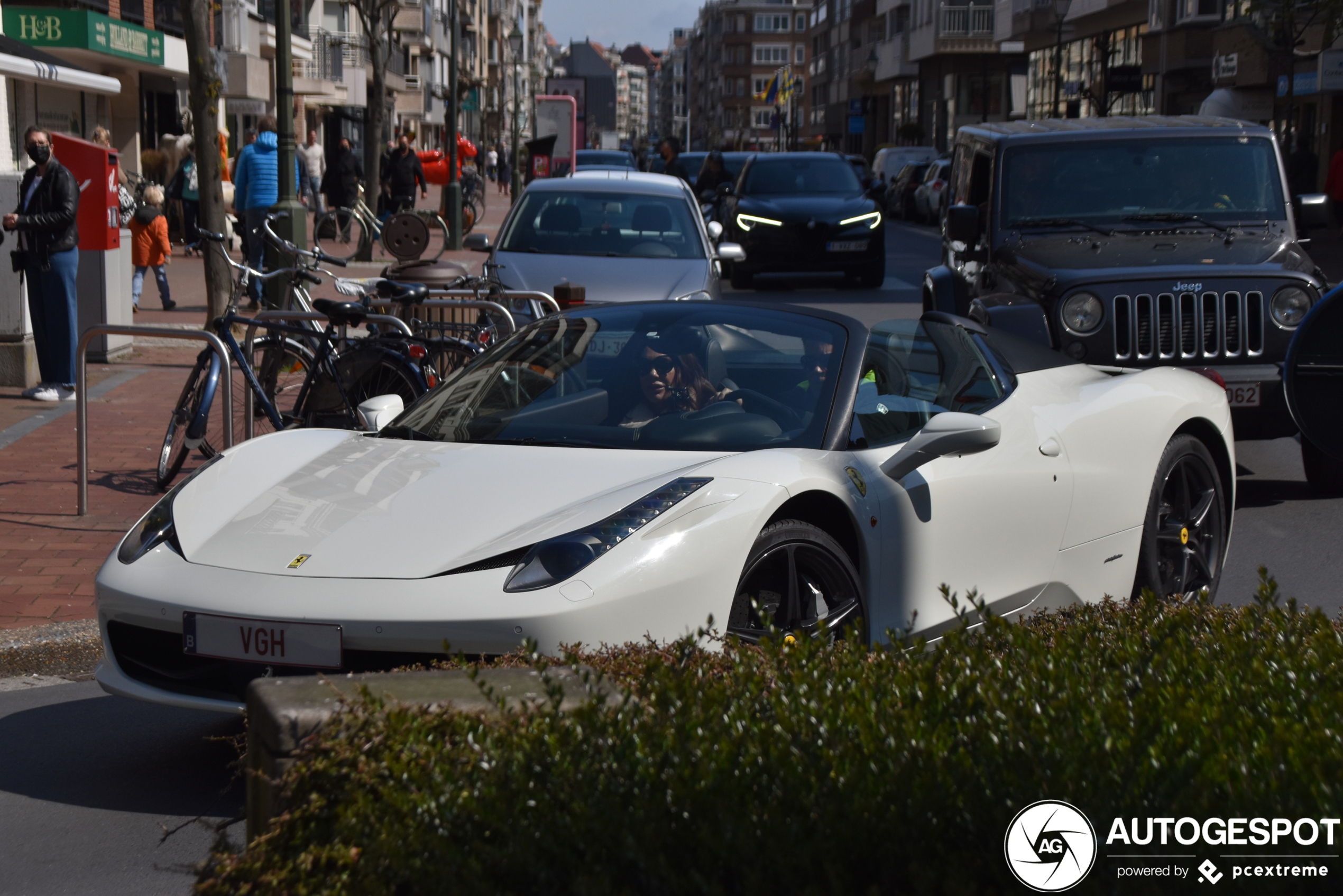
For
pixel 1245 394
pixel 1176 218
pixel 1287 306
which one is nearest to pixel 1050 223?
pixel 1176 218

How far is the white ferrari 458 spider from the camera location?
3893 mm

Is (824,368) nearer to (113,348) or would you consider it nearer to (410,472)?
(410,472)

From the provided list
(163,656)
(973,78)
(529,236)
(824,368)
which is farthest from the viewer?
(973,78)

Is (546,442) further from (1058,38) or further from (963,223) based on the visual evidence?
(1058,38)

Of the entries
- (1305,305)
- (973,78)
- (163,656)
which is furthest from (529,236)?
(973,78)

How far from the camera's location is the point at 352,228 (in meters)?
30.9

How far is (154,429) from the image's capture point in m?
9.77

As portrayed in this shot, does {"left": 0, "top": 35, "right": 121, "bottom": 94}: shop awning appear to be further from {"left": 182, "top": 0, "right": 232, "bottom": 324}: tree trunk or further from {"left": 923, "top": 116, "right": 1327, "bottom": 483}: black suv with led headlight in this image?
{"left": 923, "top": 116, "right": 1327, "bottom": 483}: black suv with led headlight

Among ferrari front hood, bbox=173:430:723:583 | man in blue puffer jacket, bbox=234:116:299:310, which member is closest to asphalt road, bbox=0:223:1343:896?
ferrari front hood, bbox=173:430:723:583

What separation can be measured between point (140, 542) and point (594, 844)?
97.1 inches

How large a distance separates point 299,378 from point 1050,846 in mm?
6557

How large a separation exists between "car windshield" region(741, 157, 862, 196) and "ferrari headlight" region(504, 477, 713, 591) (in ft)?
58.9

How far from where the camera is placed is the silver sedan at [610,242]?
1137 centimetres

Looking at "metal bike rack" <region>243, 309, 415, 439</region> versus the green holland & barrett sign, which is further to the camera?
the green holland & barrett sign
